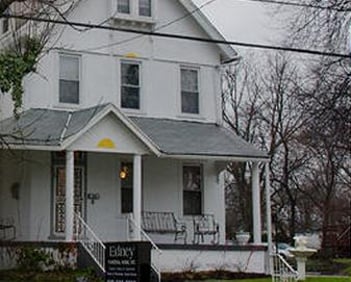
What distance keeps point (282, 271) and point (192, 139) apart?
209 inches

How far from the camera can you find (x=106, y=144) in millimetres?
22578

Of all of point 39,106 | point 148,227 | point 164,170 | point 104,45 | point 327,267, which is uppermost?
point 104,45

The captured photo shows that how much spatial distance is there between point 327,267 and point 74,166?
1493 cm

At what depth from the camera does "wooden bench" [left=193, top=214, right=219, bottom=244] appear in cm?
2509

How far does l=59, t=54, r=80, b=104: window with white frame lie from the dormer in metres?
1.96

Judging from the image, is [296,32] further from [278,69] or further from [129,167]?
[278,69]

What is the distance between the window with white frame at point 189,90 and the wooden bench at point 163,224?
12.3 ft

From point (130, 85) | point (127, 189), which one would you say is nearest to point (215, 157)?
point (127, 189)

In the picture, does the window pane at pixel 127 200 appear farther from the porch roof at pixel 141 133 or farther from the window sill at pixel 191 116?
the window sill at pixel 191 116

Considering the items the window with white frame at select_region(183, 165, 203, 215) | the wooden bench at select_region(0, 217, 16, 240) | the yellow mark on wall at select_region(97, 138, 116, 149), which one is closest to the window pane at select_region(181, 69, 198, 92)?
the window with white frame at select_region(183, 165, 203, 215)

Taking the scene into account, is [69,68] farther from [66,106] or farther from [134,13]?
[134,13]

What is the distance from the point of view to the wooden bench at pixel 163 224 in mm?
24578

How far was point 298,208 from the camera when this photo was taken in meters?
58.2

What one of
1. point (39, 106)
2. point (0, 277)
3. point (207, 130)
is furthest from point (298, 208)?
point (0, 277)
